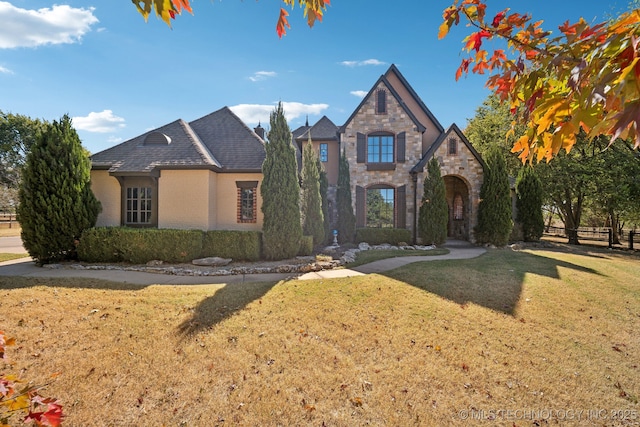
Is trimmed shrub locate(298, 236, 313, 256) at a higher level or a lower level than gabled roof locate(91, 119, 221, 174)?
lower

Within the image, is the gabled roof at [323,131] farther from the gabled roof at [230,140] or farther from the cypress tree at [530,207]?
the cypress tree at [530,207]

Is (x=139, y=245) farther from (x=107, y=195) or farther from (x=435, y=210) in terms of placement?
(x=435, y=210)

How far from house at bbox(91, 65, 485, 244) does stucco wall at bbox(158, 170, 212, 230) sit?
0.04 meters

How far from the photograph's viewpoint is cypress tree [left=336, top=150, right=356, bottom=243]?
15.5 metres

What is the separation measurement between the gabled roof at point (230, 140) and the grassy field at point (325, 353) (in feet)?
23.2

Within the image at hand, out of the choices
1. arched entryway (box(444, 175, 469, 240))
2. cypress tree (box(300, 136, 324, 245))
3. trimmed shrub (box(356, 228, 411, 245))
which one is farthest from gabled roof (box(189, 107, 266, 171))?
arched entryway (box(444, 175, 469, 240))

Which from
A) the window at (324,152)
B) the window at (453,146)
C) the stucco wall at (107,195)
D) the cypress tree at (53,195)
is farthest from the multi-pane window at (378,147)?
the cypress tree at (53,195)

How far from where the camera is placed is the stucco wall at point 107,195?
487 inches

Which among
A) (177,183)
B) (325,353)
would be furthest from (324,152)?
(325,353)

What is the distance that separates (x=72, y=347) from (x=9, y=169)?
4578 cm

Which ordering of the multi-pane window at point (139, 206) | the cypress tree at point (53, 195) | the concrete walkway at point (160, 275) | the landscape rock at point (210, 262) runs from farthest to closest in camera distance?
1. the multi-pane window at point (139, 206)
2. the landscape rock at point (210, 262)
3. the cypress tree at point (53, 195)
4. the concrete walkway at point (160, 275)

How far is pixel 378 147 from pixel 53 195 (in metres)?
14.8

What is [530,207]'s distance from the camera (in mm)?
17641

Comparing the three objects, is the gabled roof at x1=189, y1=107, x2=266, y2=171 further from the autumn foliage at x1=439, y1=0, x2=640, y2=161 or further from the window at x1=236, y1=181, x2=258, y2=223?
the autumn foliage at x1=439, y1=0, x2=640, y2=161
